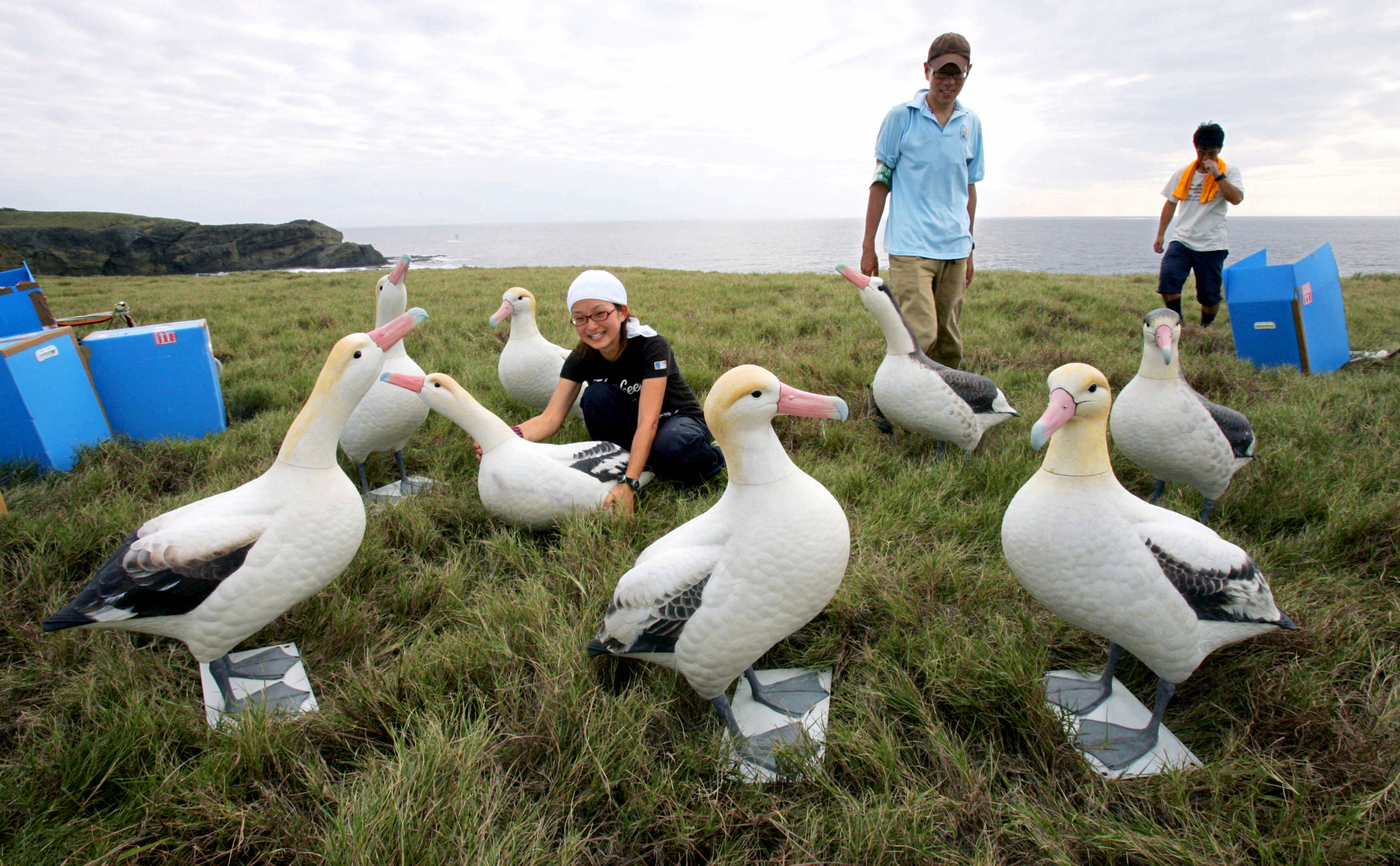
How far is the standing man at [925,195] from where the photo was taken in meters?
4.06

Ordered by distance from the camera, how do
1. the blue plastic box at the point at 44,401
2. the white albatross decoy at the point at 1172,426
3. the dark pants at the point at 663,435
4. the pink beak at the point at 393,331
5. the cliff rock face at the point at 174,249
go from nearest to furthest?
the pink beak at the point at 393,331
the white albatross decoy at the point at 1172,426
the dark pants at the point at 663,435
the blue plastic box at the point at 44,401
the cliff rock face at the point at 174,249

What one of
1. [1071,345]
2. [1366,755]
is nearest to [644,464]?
[1366,755]

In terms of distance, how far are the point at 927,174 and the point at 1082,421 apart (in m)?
2.90

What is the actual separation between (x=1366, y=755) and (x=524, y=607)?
8.02 ft

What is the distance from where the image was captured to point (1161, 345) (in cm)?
255

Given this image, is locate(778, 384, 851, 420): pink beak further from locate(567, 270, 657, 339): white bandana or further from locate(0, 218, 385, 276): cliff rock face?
locate(0, 218, 385, 276): cliff rock face

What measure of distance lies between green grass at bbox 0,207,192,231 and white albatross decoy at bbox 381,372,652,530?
4104 centimetres

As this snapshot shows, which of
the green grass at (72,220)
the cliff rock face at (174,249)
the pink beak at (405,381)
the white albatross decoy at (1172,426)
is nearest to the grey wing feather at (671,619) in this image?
the pink beak at (405,381)

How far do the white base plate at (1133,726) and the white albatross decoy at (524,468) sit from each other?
2003 mm

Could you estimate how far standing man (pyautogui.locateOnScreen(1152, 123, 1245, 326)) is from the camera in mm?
5555

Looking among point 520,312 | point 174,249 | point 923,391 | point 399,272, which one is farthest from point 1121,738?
point 174,249

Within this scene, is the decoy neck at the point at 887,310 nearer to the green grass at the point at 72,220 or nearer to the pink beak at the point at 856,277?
the pink beak at the point at 856,277

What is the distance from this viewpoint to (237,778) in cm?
167

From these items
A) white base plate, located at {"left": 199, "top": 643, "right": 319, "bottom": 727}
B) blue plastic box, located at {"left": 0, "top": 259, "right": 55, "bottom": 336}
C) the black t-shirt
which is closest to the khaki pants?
the black t-shirt
